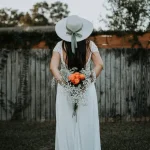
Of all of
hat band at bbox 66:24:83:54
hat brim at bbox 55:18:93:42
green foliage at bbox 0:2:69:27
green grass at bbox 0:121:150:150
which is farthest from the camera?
green foliage at bbox 0:2:69:27

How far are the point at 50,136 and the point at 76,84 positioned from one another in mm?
4145

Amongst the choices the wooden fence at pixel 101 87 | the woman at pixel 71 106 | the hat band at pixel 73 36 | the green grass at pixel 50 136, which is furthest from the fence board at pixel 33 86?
the woman at pixel 71 106

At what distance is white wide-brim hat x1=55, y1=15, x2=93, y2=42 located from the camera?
427 centimetres

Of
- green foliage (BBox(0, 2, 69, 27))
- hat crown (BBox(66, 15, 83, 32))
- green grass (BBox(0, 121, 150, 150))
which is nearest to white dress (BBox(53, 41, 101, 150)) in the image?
hat crown (BBox(66, 15, 83, 32))

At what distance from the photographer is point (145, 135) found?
26.1ft

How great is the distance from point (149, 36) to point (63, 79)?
6805 mm

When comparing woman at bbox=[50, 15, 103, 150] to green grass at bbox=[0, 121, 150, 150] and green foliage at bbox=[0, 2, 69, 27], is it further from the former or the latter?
green foliage at bbox=[0, 2, 69, 27]

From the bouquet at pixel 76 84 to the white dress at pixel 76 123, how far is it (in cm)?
6

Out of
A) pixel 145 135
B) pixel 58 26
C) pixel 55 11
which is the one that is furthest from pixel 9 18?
pixel 58 26

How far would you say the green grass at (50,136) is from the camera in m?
6.88

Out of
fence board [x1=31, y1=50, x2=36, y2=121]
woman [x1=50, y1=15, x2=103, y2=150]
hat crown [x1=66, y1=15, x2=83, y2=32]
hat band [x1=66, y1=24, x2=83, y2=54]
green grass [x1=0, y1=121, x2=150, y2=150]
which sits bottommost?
green grass [x1=0, y1=121, x2=150, y2=150]

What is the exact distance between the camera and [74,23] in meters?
4.32

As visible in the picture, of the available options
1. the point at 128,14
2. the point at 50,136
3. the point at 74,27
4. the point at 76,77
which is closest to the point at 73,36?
the point at 74,27

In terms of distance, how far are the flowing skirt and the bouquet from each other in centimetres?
6
